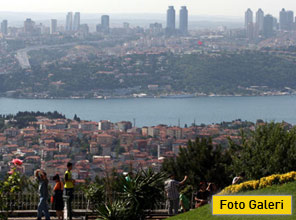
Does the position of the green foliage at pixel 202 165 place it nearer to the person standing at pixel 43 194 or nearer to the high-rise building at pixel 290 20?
the person standing at pixel 43 194

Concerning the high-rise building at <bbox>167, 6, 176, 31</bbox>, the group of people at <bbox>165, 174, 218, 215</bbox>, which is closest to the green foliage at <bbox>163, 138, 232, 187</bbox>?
the group of people at <bbox>165, 174, 218, 215</bbox>

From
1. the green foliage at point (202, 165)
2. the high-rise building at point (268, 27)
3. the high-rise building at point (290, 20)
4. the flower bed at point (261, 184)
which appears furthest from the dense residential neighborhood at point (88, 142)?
the high-rise building at point (290, 20)

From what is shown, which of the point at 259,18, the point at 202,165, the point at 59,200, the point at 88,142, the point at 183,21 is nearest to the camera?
the point at 59,200

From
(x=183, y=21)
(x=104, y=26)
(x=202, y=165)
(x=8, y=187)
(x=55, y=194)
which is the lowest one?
(x=202, y=165)

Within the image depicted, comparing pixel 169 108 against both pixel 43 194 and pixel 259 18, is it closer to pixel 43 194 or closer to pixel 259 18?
pixel 43 194

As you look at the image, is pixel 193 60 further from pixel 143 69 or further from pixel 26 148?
pixel 26 148

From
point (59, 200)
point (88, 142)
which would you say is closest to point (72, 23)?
point (88, 142)
